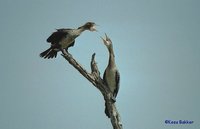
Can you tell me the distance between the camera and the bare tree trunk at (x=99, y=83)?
7746mm

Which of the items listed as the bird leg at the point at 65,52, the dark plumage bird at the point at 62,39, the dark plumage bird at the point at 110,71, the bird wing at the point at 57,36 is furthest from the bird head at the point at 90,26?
the bird leg at the point at 65,52

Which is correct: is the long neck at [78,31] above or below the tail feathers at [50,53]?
above

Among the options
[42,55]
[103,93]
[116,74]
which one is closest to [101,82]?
[103,93]

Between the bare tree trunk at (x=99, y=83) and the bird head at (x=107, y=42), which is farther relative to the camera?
the bird head at (x=107, y=42)

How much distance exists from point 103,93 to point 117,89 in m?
1.16

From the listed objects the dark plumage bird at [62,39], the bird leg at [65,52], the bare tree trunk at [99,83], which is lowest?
the bare tree trunk at [99,83]

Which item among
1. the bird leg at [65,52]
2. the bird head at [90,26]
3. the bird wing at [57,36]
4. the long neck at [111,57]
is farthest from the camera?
the bird wing at [57,36]

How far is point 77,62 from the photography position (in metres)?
7.82

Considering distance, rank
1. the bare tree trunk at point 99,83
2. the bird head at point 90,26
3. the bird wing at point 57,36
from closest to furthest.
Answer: the bare tree trunk at point 99,83
the bird head at point 90,26
the bird wing at point 57,36

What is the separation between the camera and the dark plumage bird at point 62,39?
338 inches

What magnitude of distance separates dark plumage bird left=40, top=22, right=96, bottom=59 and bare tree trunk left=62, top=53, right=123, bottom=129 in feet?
2.09

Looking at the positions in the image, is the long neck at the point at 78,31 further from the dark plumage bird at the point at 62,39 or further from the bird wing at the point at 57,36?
the bird wing at the point at 57,36

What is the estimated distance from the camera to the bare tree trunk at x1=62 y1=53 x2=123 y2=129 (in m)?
7.75

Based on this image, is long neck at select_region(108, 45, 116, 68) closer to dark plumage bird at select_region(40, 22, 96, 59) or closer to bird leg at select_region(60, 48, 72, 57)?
dark plumage bird at select_region(40, 22, 96, 59)
